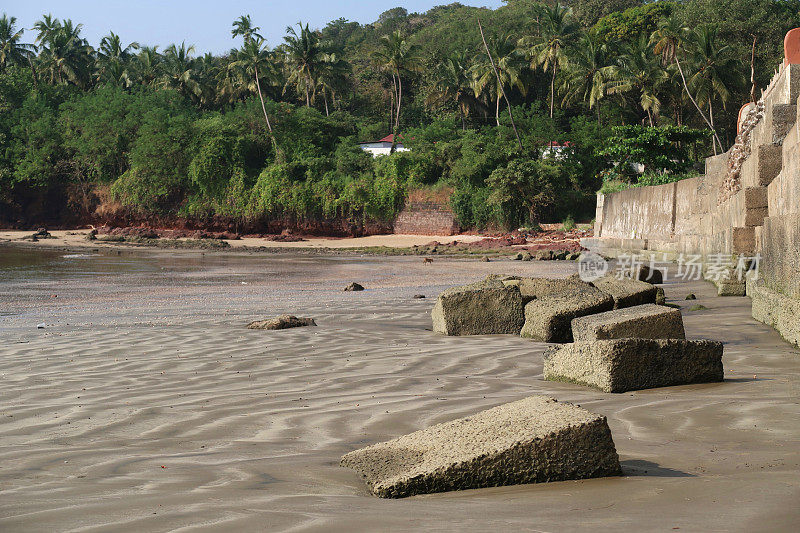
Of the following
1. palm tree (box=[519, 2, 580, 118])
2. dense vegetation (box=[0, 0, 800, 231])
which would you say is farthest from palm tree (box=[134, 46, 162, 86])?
palm tree (box=[519, 2, 580, 118])

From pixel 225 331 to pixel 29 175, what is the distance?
53.0 metres

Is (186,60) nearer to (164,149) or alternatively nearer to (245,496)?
(164,149)

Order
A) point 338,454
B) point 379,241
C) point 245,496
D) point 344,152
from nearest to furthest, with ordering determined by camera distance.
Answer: point 245,496, point 338,454, point 379,241, point 344,152

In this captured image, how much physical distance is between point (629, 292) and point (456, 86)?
1878 inches

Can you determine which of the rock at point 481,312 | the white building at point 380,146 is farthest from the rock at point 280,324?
the white building at point 380,146

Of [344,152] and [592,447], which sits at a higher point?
[344,152]

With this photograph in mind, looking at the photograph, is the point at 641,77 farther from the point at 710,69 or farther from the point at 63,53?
the point at 63,53

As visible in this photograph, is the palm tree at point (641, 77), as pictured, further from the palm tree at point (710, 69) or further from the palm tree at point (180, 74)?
the palm tree at point (180, 74)

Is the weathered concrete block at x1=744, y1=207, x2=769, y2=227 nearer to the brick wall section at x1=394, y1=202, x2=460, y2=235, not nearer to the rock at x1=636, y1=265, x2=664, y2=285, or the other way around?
the rock at x1=636, y1=265, x2=664, y2=285

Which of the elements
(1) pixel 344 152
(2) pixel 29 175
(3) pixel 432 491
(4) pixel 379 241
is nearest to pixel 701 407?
(3) pixel 432 491

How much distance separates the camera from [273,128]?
176ft

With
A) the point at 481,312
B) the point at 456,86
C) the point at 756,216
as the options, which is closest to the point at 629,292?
the point at 481,312

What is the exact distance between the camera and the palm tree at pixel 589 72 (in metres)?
45.1

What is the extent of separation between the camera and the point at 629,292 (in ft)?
27.0
